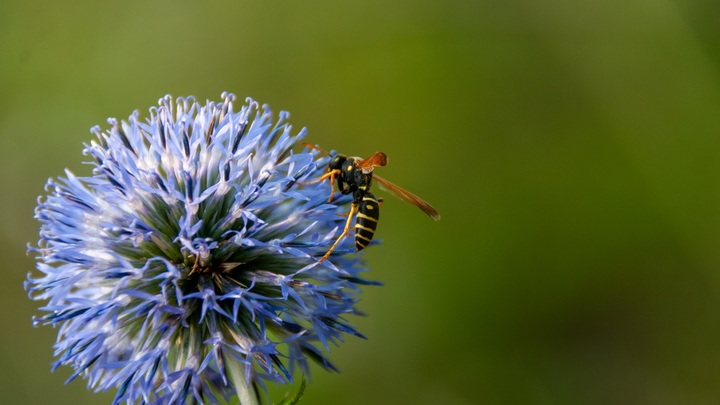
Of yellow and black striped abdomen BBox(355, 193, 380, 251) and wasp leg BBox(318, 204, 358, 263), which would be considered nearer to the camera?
wasp leg BBox(318, 204, 358, 263)

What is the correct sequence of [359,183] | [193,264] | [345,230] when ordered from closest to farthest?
[193,264] < [345,230] < [359,183]

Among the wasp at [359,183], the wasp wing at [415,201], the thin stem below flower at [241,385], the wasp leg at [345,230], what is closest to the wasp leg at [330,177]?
the wasp at [359,183]

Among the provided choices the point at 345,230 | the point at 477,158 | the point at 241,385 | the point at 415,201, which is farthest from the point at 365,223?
the point at 477,158

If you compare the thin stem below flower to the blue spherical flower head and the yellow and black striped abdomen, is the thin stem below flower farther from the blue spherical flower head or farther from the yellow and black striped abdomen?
the yellow and black striped abdomen

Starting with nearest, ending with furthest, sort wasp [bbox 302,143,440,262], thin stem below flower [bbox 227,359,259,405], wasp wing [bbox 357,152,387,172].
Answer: thin stem below flower [bbox 227,359,259,405] → wasp [bbox 302,143,440,262] → wasp wing [bbox 357,152,387,172]

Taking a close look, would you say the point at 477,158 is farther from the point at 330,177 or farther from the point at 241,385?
the point at 241,385

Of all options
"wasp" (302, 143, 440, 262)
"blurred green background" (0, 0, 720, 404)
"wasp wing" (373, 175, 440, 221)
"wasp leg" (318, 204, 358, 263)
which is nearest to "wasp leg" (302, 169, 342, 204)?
"wasp" (302, 143, 440, 262)

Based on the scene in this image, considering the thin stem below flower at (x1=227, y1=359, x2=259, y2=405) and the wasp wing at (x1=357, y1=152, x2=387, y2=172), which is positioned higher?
the wasp wing at (x1=357, y1=152, x2=387, y2=172)
